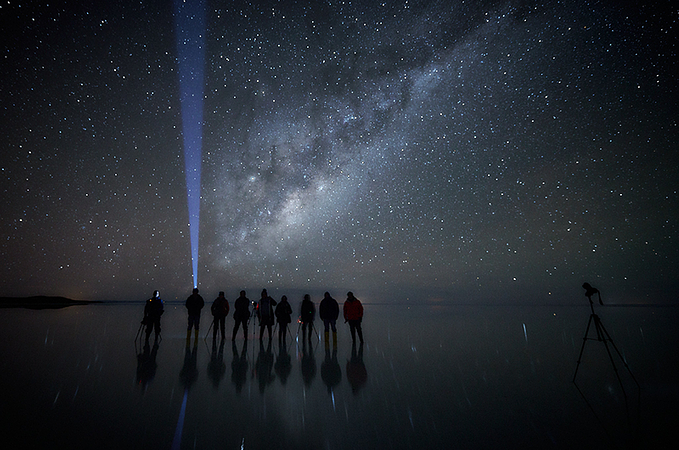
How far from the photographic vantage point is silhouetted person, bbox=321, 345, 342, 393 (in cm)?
517

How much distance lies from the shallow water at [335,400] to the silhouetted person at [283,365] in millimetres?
23

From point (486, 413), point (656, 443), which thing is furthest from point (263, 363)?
point (656, 443)

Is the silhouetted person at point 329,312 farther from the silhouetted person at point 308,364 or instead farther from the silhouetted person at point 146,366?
the silhouetted person at point 146,366

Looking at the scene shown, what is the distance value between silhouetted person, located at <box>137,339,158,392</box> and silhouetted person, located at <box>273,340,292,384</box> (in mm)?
Answer: 2211

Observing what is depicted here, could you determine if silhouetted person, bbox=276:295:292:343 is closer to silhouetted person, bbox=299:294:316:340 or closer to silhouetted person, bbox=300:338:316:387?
silhouetted person, bbox=299:294:316:340

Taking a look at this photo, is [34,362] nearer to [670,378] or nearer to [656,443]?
[656,443]

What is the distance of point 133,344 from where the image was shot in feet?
31.1

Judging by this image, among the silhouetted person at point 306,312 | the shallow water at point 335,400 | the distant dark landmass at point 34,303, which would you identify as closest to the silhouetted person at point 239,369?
the shallow water at point 335,400

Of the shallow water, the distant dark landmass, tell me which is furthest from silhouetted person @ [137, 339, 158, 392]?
the distant dark landmass

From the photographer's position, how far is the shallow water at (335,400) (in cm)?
313

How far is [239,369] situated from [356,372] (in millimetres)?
2382

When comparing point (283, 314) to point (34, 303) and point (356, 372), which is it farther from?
point (34, 303)

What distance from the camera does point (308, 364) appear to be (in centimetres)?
679

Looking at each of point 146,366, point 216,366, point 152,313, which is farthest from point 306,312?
point 152,313
